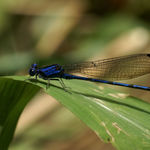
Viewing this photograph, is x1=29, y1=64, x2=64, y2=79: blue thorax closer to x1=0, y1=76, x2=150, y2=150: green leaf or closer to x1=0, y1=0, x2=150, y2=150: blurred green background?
x1=0, y1=76, x2=150, y2=150: green leaf

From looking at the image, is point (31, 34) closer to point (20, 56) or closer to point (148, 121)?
point (20, 56)

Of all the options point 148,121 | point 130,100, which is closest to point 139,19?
point 130,100

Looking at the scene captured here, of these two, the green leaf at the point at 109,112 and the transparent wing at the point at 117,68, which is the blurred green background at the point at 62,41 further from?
the green leaf at the point at 109,112

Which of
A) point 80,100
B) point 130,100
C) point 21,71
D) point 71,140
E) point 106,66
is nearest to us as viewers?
point 80,100

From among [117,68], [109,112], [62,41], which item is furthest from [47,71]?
[62,41]

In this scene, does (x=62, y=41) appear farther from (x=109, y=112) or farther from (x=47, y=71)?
(x=109, y=112)

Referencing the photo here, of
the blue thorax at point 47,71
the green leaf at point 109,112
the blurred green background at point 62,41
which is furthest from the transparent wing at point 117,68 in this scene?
the blurred green background at point 62,41
